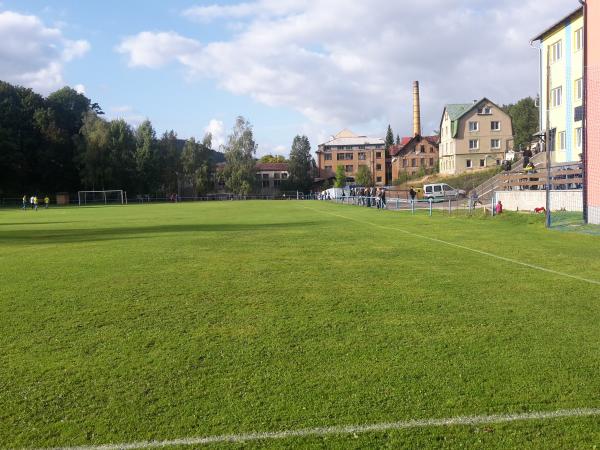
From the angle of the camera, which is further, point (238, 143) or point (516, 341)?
point (238, 143)

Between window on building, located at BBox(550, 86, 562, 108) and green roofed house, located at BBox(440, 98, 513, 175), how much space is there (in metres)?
38.4

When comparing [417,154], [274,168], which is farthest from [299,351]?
[274,168]

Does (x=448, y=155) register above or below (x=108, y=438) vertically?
above

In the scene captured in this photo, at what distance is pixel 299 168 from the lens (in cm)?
11069

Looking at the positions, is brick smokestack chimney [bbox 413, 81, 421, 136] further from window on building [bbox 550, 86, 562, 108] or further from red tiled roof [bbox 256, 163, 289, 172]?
window on building [bbox 550, 86, 562, 108]

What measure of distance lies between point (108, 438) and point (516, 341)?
14.0 feet

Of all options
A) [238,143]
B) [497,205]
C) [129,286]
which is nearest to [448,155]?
[238,143]

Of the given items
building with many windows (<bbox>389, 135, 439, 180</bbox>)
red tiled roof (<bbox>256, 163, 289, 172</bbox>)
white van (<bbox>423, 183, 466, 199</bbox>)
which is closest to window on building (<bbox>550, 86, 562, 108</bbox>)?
white van (<bbox>423, 183, 466, 199</bbox>)

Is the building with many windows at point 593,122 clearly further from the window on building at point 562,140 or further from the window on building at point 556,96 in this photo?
the window on building at point 556,96

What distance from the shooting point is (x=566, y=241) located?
51.2 feet

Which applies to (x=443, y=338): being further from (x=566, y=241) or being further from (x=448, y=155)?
(x=448, y=155)

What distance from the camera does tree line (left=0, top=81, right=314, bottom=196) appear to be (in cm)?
8431

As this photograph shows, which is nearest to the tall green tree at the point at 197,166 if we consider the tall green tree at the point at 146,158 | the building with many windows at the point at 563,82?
the tall green tree at the point at 146,158

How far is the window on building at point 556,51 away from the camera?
122ft
